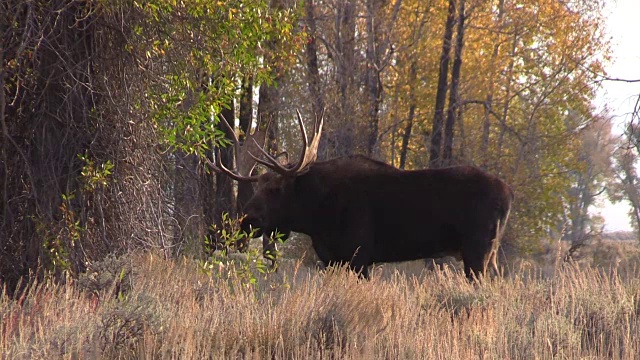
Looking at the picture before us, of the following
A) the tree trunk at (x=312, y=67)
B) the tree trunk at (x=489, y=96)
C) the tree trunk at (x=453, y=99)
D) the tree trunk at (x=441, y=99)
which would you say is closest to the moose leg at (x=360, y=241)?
the tree trunk at (x=312, y=67)

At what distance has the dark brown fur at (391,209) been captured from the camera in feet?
39.7

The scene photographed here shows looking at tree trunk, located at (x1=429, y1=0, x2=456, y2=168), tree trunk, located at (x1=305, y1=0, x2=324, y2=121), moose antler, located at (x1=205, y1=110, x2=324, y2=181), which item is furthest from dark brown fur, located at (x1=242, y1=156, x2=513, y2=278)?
tree trunk, located at (x1=429, y1=0, x2=456, y2=168)

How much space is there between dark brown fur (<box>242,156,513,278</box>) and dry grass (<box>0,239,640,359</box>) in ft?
9.56

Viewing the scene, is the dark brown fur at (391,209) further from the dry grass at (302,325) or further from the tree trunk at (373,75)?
the tree trunk at (373,75)

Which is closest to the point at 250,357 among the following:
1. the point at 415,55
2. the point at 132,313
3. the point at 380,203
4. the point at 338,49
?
the point at 132,313

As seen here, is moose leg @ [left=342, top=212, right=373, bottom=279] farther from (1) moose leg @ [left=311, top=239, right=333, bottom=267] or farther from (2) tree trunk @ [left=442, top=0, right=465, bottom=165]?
(2) tree trunk @ [left=442, top=0, right=465, bottom=165]

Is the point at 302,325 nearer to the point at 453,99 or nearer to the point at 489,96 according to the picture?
the point at 453,99

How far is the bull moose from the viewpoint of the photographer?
39.7 feet

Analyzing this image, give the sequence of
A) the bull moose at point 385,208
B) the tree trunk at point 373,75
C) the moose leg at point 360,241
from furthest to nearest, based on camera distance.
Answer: the tree trunk at point 373,75 < the bull moose at point 385,208 < the moose leg at point 360,241

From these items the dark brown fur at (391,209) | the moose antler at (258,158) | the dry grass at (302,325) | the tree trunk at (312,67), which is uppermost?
the tree trunk at (312,67)

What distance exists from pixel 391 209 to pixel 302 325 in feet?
17.3

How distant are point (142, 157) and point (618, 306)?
199 inches

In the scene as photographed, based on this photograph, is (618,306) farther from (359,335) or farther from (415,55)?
(415,55)

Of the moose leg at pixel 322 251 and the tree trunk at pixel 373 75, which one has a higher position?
the tree trunk at pixel 373 75
